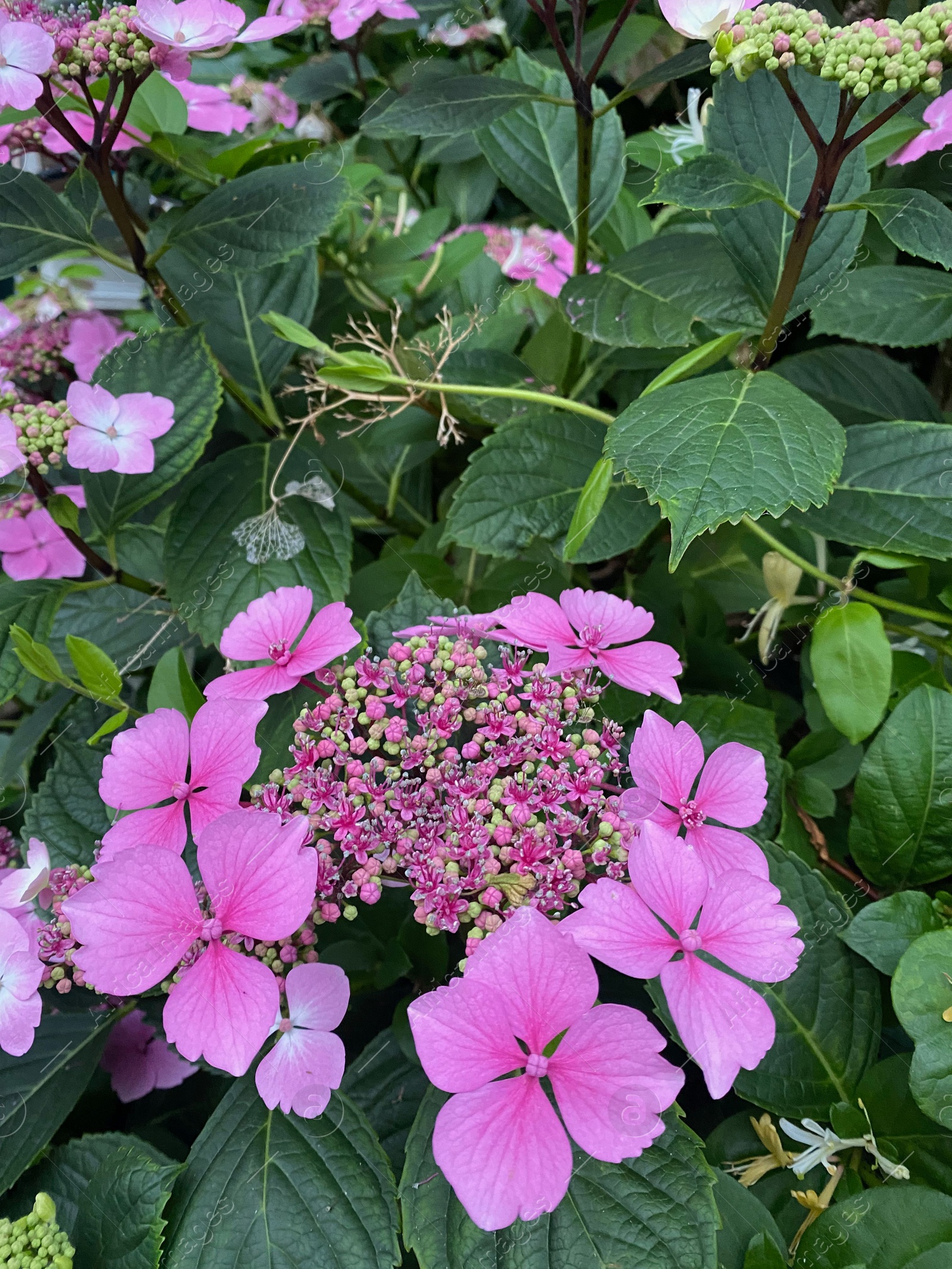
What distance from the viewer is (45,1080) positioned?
1.86ft

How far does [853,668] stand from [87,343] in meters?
0.84

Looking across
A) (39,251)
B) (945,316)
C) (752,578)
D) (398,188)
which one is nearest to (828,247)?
(945,316)

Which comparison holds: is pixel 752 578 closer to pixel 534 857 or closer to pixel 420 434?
pixel 420 434

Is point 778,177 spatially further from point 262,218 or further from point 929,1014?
point 929,1014

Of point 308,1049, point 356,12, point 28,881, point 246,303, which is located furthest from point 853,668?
point 356,12

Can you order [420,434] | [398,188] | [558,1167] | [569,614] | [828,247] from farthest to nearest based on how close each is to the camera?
[398,188] < [420,434] < [828,247] < [569,614] < [558,1167]

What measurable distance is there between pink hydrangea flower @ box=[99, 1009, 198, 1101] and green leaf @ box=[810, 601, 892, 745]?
0.52 m

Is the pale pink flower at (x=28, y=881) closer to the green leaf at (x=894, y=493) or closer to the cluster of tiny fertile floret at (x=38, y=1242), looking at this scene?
the cluster of tiny fertile floret at (x=38, y=1242)

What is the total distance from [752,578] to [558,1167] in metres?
0.57

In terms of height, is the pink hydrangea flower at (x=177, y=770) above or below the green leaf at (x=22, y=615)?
above

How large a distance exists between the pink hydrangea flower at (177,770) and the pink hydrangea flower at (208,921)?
45mm

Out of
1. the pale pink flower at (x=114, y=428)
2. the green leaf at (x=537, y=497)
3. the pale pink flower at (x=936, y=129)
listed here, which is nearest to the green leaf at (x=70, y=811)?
the pale pink flower at (x=114, y=428)

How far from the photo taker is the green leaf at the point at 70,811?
23.6 inches

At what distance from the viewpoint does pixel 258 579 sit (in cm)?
67
